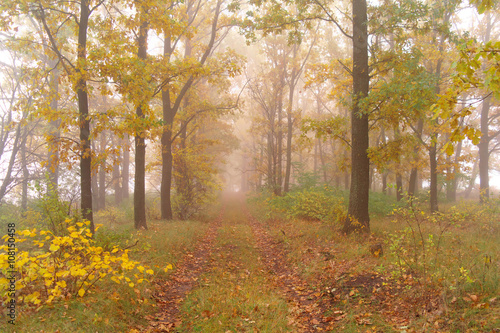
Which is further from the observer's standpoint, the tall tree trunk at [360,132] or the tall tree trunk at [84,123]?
the tall tree trunk at [360,132]

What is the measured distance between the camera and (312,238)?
9547 mm

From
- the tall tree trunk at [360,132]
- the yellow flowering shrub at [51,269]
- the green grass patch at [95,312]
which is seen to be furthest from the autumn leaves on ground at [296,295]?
the tall tree trunk at [360,132]

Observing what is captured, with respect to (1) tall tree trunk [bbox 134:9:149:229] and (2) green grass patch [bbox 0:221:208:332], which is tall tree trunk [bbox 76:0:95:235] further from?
(1) tall tree trunk [bbox 134:9:149:229]

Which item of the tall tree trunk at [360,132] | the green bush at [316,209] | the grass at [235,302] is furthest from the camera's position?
the green bush at [316,209]

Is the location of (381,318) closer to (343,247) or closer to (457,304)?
(457,304)

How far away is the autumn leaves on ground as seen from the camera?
4.07m

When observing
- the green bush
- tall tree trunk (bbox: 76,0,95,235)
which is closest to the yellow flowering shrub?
tall tree trunk (bbox: 76,0,95,235)

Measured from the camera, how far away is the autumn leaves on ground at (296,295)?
4.07m

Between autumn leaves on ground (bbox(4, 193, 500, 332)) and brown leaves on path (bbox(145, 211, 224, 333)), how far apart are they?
21 mm

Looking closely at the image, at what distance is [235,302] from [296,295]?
4.64 feet

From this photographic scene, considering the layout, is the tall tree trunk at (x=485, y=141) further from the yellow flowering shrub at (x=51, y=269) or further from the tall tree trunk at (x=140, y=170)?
the yellow flowering shrub at (x=51, y=269)

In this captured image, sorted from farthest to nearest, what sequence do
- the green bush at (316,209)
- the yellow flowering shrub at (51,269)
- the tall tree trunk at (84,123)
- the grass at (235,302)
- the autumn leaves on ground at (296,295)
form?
1. the green bush at (316,209)
2. the tall tree trunk at (84,123)
3. the grass at (235,302)
4. the autumn leaves on ground at (296,295)
5. the yellow flowering shrub at (51,269)

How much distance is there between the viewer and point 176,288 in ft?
20.4

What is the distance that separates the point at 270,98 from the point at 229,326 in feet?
55.6
